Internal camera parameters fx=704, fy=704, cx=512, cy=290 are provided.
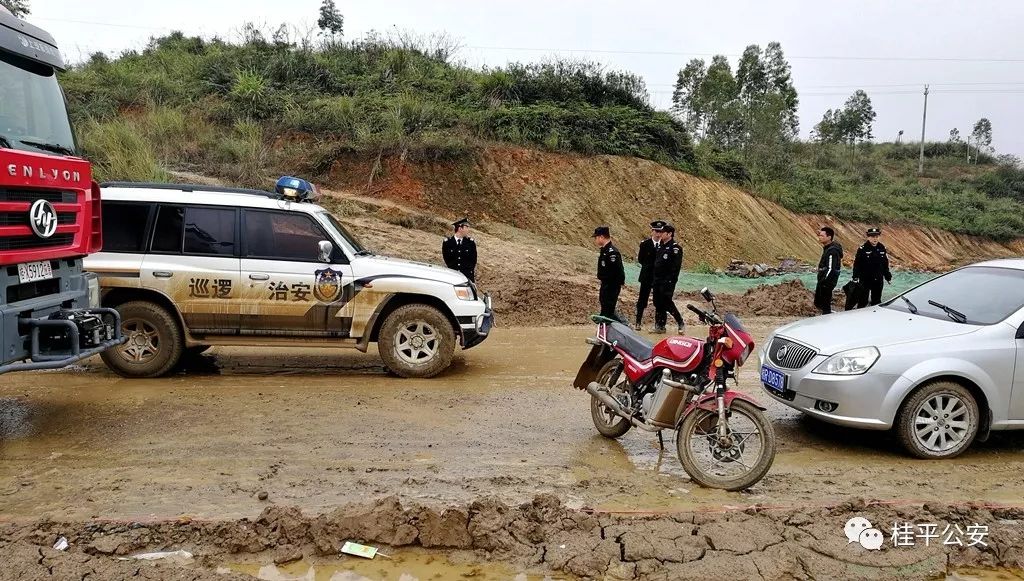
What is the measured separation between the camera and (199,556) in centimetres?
370

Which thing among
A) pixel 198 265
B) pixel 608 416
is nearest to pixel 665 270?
pixel 608 416

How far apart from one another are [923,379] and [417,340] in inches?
194

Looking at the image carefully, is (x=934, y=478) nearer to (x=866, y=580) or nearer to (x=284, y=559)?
(x=866, y=580)

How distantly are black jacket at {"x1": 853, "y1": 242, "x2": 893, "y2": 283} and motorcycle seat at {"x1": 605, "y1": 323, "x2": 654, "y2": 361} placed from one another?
7574 mm

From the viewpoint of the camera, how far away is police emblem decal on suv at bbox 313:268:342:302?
25.3ft

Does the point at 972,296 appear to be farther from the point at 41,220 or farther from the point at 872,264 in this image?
the point at 41,220

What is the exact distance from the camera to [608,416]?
5.99m

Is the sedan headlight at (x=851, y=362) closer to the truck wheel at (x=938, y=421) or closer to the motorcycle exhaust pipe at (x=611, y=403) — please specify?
the truck wheel at (x=938, y=421)

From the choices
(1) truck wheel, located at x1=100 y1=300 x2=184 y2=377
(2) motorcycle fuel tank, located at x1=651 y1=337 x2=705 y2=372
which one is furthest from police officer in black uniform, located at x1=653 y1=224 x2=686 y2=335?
(1) truck wheel, located at x1=100 y1=300 x2=184 y2=377

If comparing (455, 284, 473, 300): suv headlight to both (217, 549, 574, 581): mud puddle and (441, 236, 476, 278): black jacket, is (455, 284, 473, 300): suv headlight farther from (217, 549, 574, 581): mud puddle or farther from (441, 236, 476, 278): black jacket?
(217, 549, 574, 581): mud puddle

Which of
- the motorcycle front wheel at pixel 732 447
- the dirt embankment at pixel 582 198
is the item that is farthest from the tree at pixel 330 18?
the motorcycle front wheel at pixel 732 447

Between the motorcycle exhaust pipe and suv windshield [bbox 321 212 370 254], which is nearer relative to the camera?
the motorcycle exhaust pipe

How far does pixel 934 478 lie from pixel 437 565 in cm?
373

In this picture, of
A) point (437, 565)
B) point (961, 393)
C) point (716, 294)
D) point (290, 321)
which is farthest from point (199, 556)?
point (716, 294)
